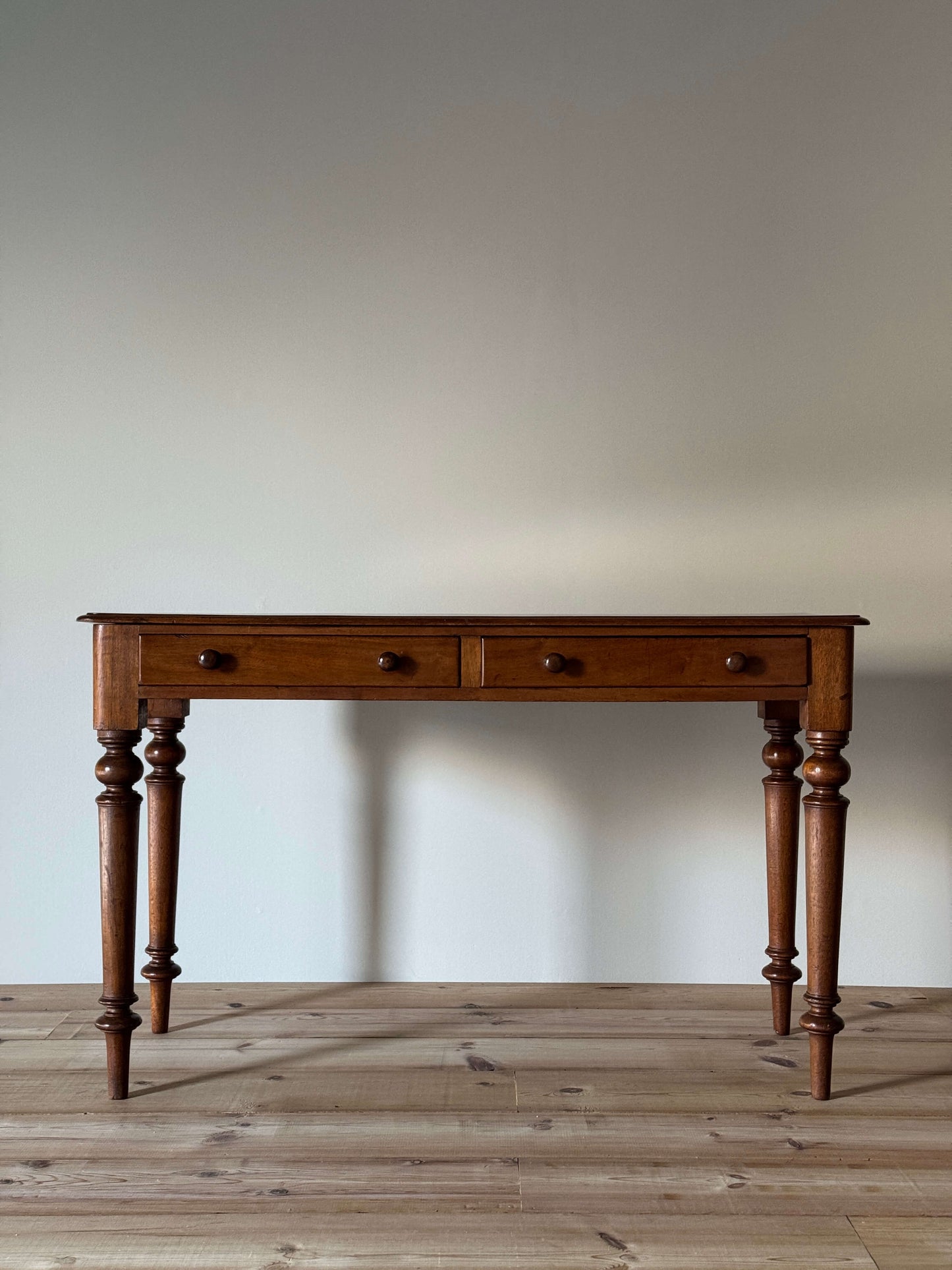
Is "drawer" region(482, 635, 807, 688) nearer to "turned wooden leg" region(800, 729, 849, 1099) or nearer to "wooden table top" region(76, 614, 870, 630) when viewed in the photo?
"wooden table top" region(76, 614, 870, 630)

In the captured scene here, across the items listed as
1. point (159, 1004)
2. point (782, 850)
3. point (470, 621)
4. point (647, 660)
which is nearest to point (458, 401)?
point (470, 621)

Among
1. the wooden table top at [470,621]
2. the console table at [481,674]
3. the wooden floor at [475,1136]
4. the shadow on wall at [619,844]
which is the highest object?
the wooden table top at [470,621]

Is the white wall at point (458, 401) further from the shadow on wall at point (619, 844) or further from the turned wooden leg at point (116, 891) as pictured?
the turned wooden leg at point (116, 891)

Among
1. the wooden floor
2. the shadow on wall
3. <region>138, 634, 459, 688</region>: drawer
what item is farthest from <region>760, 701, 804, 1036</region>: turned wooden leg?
<region>138, 634, 459, 688</region>: drawer

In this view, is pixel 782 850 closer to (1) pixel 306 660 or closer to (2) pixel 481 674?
(2) pixel 481 674

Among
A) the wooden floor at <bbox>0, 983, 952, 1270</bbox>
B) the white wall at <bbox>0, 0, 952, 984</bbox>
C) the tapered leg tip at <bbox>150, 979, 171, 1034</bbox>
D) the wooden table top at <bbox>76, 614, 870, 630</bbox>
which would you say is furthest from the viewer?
the white wall at <bbox>0, 0, 952, 984</bbox>

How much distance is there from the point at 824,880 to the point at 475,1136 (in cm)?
68

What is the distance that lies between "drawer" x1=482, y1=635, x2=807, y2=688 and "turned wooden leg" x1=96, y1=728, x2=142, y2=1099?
619mm

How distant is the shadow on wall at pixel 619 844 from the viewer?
2.42m

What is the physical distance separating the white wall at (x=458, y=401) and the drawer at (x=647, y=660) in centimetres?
62

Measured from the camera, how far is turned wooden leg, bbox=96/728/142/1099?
179cm

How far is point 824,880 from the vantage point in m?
1.78

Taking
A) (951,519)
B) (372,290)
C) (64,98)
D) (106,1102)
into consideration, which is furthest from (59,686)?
(951,519)

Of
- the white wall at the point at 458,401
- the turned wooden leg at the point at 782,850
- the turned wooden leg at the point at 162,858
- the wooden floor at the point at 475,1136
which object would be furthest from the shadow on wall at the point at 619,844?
the turned wooden leg at the point at 162,858
